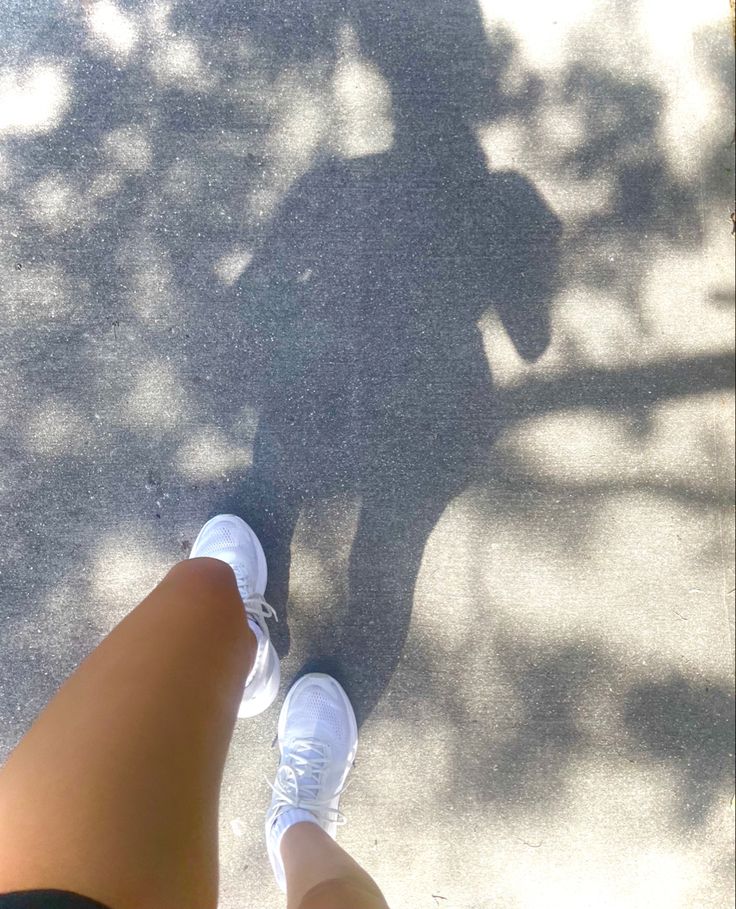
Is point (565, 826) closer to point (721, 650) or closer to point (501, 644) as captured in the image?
point (501, 644)

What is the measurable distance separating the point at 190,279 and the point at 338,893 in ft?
Result: 5.95

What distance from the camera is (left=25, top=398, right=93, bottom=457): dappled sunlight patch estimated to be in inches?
77.4

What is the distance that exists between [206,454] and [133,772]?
1.07 metres

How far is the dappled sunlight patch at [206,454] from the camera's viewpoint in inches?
78.2

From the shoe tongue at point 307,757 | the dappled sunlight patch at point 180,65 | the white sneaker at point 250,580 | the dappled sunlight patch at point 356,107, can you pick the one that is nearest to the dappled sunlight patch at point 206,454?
the white sneaker at point 250,580

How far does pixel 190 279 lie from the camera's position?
1993mm

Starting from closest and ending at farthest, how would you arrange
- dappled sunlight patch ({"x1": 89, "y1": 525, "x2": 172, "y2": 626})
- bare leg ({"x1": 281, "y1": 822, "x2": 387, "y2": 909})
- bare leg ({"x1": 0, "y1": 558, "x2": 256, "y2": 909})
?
1. bare leg ({"x1": 0, "y1": 558, "x2": 256, "y2": 909})
2. bare leg ({"x1": 281, "y1": 822, "x2": 387, "y2": 909})
3. dappled sunlight patch ({"x1": 89, "y1": 525, "x2": 172, "y2": 626})

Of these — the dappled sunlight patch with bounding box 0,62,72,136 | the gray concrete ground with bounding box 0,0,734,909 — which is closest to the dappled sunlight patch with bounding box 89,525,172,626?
the gray concrete ground with bounding box 0,0,734,909

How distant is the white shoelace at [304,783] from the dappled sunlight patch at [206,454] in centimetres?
92

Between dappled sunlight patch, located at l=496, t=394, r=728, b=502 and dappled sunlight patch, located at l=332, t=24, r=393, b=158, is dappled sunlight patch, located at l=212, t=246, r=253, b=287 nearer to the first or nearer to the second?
dappled sunlight patch, located at l=332, t=24, r=393, b=158

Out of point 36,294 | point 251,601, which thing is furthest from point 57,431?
point 251,601

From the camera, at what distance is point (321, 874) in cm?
148

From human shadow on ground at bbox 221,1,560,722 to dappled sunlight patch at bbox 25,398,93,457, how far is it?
1.91 ft

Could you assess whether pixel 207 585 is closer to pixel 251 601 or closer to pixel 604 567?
pixel 251 601
